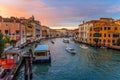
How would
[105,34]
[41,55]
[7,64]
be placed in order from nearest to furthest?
[7,64], [41,55], [105,34]

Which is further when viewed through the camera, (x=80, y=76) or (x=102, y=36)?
(x=102, y=36)

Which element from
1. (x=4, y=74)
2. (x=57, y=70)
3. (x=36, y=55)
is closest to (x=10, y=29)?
(x=36, y=55)

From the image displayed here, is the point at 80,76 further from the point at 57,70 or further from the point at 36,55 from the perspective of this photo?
the point at 36,55

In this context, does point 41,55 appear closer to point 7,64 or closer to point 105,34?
point 7,64

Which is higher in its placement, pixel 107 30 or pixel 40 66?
pixel 107 30

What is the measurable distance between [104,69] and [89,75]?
409 centimetres

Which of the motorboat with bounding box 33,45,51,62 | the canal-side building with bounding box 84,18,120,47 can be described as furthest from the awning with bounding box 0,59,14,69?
the canal-side building with bounding box 84,18,120,47

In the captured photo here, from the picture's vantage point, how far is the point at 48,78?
21344 millimetres

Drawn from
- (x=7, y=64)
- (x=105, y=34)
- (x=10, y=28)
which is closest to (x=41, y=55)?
(x=7, y=64)

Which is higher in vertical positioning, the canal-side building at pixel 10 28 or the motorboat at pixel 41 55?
the canal-side building at pixel 10 28

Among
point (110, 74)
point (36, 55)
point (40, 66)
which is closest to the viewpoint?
point (110, 74)

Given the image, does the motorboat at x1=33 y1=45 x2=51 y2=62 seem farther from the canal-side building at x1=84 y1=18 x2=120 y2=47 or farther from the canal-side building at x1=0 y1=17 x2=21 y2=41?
the canal-side building at x1=84 y1=18 x2=120 y2=47

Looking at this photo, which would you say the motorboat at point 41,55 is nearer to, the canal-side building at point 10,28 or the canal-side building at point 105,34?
the canal-side building at point 10,28

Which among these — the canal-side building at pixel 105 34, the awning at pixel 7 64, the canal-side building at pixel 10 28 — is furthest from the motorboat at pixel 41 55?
the canal-side building at pixel 105 34
